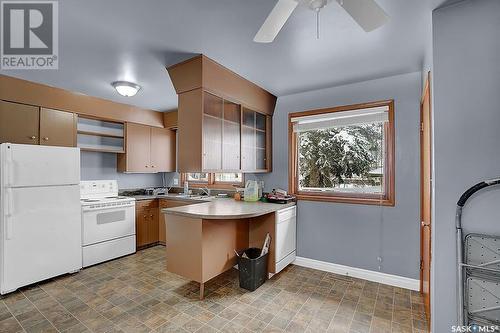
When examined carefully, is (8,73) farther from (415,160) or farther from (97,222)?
(415,160)

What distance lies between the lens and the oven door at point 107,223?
332 centimetres

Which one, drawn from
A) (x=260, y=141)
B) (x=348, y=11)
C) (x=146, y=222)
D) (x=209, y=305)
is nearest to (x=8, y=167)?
(x=146, y=222)

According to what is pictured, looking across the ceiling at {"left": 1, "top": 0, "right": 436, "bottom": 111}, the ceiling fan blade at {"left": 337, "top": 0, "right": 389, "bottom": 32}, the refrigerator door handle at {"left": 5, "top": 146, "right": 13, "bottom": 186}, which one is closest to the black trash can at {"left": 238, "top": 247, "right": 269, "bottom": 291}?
the ceiling at {"left": 1, "top": 0, "right": 436, "bottom": 111}

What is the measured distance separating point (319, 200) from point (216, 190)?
1.89 meters

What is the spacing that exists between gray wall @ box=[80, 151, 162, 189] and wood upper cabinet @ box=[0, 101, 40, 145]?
0.88 meters

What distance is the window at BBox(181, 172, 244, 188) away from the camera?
4.21 metres

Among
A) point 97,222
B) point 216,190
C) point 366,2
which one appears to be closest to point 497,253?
point 366,2

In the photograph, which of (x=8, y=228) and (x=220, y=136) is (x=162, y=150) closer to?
(x=220, y=136)

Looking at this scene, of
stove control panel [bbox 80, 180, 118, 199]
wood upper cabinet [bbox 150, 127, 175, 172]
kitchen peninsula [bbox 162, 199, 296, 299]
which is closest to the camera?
kitchen peninsula [bbox 162, 199, 296, 299]

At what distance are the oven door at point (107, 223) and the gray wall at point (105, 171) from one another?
0.84m

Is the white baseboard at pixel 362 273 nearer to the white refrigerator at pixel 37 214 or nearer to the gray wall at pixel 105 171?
the white refrigerator at pixel 37 214

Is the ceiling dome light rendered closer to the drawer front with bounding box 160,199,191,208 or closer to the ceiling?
the ceiling

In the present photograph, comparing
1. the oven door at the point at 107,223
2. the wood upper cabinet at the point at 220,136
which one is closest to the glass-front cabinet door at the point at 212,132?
the wood upper cabinet at the point at 220,136

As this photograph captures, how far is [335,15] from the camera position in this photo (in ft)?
5.69
